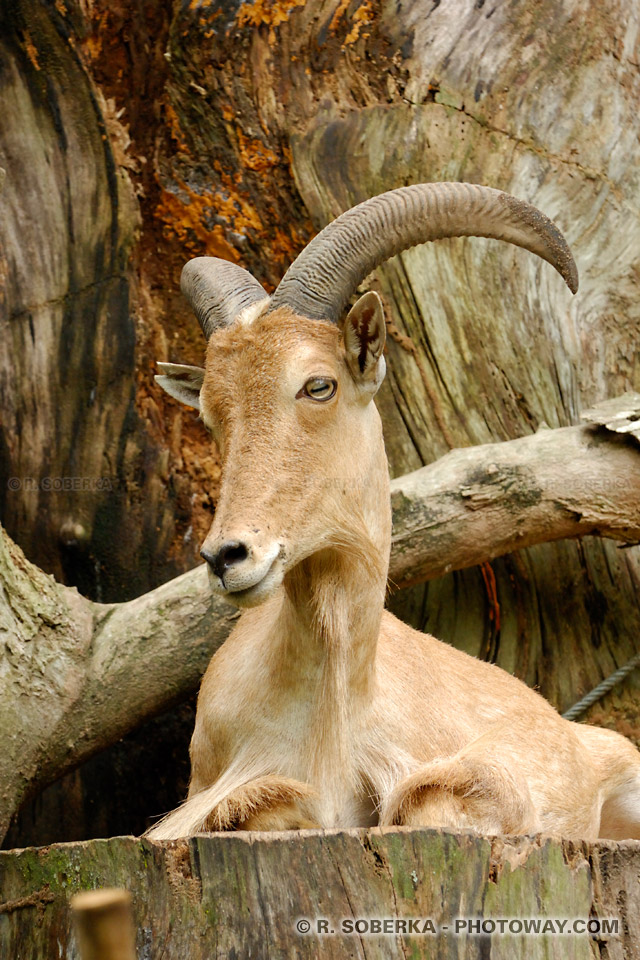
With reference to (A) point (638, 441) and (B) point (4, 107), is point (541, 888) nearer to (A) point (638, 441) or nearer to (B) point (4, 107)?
(A) point (638, 441)

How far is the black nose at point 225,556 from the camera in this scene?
168 inches

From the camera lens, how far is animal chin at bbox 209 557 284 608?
4.31 metres

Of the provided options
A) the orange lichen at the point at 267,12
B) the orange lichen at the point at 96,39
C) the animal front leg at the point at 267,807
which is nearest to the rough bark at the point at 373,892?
the animal front leg at the point at 267,807

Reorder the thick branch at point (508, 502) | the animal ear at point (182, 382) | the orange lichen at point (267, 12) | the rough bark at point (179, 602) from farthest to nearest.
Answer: the orange lichen at point (267, 12) < the thick branch at point (508, 502) < the animal ear at point (182, 382) < the rough bark at point (179, 602)

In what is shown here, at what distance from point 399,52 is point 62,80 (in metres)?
2.68

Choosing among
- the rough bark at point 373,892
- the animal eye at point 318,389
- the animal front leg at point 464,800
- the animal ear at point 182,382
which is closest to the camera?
the rough bark at point 373,892

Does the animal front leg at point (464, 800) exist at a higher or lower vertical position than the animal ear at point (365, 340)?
lower

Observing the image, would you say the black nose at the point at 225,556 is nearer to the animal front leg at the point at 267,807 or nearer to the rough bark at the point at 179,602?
the animal front leg at the point at 267,807

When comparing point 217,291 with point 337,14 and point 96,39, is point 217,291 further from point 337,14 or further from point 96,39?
point 337,14

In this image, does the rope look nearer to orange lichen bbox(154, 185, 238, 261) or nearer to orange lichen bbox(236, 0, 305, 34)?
orange lichen bbox(154, 185, 238, 261)

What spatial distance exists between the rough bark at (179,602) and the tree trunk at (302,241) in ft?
2.90

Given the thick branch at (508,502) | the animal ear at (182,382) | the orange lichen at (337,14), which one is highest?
the orange lichen at (337,14)

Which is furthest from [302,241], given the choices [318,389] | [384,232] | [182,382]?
[318,389]

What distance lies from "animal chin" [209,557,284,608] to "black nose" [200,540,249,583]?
48 mm
